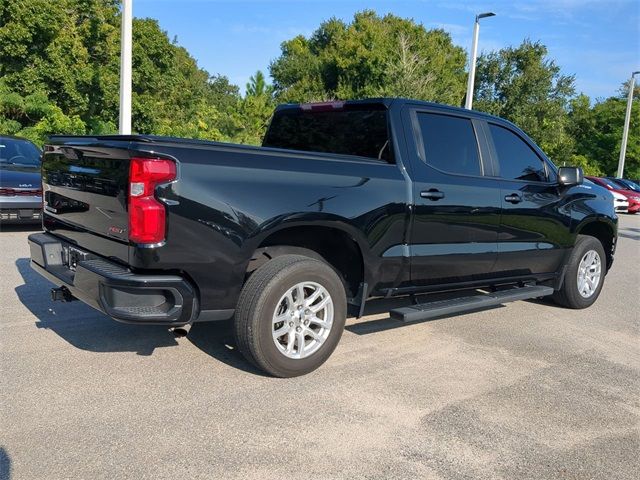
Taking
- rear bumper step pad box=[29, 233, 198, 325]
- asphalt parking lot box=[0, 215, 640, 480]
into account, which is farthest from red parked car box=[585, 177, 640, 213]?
rear bumper step pad box=[29, 233, 198, 325]

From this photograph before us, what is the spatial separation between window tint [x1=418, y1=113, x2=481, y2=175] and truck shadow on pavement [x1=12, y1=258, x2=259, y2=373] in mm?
2173

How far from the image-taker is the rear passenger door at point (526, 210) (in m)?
5.25

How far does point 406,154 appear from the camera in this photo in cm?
443

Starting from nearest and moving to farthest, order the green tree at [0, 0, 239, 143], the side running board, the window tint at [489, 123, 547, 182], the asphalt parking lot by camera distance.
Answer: the asphalt parking lot < the side running board < the window tint at [489, 123, 547, 182] < the green tree at [0, 0, 239, 143]

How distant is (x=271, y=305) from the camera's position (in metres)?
3.69

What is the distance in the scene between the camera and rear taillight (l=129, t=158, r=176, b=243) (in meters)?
3.25

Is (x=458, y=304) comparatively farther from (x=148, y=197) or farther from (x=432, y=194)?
(x=148, y=197)

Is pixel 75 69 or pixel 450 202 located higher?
pixel 75 69

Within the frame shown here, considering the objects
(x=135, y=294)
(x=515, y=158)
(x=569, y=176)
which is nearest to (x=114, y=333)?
(x=135, y=294)

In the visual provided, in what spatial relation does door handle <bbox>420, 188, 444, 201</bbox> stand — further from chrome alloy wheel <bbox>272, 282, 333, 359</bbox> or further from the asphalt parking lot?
the asphalt parking lot

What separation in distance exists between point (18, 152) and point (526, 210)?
28.2 ft

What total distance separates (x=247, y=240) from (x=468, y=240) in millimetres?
2123

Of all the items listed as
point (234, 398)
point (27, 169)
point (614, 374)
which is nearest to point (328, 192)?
point (234, 398)

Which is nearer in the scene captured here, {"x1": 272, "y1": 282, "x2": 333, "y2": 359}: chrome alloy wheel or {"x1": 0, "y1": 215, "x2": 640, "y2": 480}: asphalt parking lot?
{"x1": 0, "y1": 215, "x2": 640, "y2": 480}: asphalt parking lot
